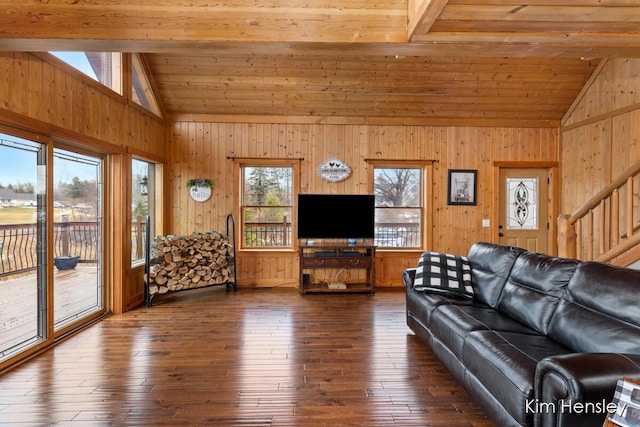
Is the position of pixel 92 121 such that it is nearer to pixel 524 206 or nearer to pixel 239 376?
pixel 239 376

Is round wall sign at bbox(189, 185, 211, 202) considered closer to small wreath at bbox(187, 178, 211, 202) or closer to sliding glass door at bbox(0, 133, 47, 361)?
small wreath at bbox(187, 178, 211, 202)

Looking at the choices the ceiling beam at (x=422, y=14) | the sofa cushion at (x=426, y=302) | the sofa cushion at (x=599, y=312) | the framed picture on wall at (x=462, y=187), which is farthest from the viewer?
the framed picture on wall at (x=462, y=187)

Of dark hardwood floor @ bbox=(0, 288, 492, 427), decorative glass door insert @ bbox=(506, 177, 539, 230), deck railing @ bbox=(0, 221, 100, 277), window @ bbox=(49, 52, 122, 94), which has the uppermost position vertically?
window @ bbox=(49, 52, 122, 94)

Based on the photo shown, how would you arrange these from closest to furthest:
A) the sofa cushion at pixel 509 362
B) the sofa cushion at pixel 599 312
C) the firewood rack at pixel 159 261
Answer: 1. the sofa cushion at pixel 509 362
2. the sofa cushion at pixel 599 312
3. the firewood rack at pixel 159 261

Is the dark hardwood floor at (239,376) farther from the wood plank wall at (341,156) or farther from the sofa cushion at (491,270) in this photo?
the wood plank wall at (341,156)

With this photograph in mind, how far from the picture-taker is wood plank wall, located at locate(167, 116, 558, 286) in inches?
229

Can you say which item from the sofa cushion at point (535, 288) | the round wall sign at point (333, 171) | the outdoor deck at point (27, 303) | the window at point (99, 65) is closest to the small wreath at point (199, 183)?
the window at point (99, 65)

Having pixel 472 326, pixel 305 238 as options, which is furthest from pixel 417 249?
pixel 472 326

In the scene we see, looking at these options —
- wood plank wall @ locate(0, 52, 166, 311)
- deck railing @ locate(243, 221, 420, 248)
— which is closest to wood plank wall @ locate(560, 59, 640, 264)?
deck railing @ locate(243, 221, 420, 248)

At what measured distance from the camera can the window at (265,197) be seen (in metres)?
5.95

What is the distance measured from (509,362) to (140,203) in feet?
16.2

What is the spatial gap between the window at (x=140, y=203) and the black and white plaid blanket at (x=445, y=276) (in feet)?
12.3

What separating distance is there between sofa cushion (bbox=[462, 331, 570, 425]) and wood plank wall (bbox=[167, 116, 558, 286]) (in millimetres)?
3653

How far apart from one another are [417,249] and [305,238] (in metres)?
1.92
